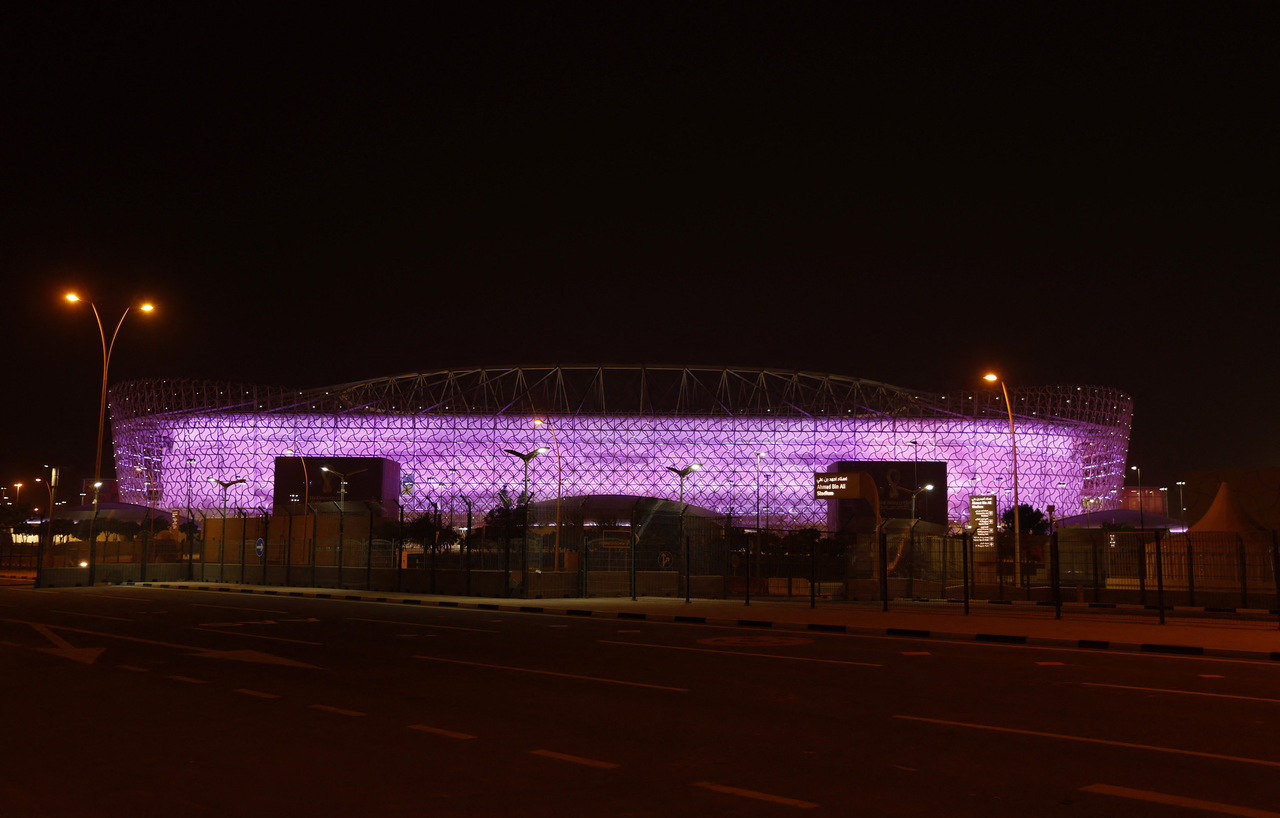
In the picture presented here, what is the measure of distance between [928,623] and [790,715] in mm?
12771

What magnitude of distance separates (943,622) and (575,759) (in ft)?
52.0

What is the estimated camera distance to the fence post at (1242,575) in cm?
2522

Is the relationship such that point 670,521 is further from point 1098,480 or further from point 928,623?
point 1098,480

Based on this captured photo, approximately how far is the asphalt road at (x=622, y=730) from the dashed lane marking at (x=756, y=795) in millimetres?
29

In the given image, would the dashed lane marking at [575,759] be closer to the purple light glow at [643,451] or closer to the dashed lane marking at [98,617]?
the dashed lane marking at [98,617]

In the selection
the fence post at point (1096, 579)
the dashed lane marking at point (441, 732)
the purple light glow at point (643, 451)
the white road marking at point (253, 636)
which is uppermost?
the purple light glow at point (643, 451)

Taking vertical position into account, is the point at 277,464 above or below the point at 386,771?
above

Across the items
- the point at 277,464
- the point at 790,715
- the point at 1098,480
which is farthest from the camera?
the point at 1098,480

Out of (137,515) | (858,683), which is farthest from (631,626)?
(137,515)

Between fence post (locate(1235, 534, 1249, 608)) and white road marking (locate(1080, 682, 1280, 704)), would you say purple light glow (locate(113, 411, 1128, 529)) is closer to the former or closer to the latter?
fence post (locate(1235, 534, 1249, 608))

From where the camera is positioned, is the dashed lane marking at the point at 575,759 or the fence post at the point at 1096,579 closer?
the dashed lane marking at the point at 575,759

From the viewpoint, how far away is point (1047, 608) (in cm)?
2734

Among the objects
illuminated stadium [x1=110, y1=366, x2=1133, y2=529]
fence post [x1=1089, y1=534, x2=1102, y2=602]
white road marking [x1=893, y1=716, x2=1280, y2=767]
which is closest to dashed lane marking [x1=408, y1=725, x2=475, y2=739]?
white road marking [x1=893, y1=716, x2=1280, y2=767]

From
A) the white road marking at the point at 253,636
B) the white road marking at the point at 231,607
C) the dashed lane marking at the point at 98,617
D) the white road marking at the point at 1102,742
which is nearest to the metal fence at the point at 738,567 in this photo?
the white road marking at the point at 231,607
